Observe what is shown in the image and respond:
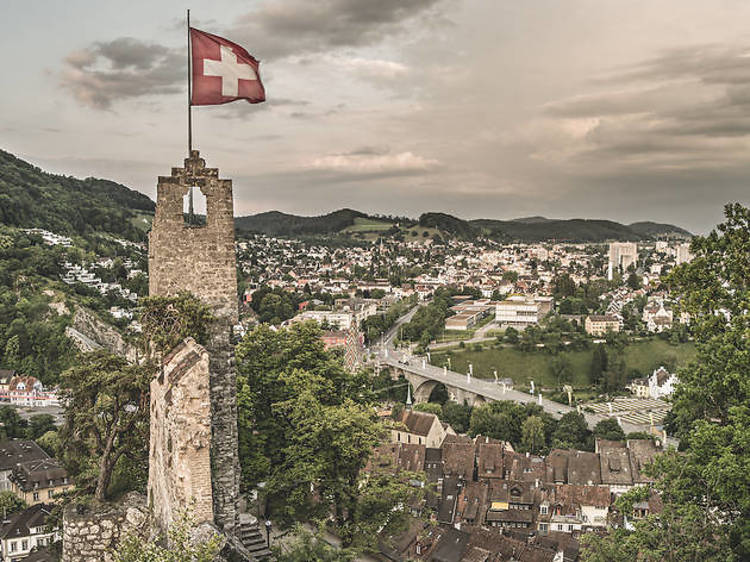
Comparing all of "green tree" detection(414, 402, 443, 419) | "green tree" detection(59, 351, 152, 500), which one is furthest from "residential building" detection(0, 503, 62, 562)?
"green tree" detection(414, 402, 443, 419)

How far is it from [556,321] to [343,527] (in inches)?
3560

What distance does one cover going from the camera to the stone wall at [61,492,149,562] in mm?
10406

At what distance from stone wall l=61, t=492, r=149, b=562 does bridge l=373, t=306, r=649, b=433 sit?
202ft

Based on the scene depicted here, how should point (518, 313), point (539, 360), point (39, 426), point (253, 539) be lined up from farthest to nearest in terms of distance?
point (518, 313) → point (539, 360) → point (39, 426) → point (253, 539)

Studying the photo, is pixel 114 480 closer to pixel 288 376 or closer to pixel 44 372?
pixel 288 376

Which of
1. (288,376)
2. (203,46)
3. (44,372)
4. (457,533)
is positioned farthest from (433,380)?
(203,46)

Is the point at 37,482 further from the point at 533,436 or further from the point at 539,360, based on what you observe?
the point at 539,360

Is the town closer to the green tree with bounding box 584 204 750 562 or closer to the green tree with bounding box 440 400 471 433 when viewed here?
the green tree with bounding box 440 400 471 433

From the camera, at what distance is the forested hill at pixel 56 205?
11494 centimetres

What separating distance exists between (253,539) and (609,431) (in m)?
51.0

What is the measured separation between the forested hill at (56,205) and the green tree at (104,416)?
112 metres

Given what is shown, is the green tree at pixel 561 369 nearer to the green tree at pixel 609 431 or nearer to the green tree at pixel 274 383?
the green tree at pixel 609 431

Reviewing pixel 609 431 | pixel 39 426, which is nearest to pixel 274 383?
pixel 39 426

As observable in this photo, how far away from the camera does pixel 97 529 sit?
1048 cm
